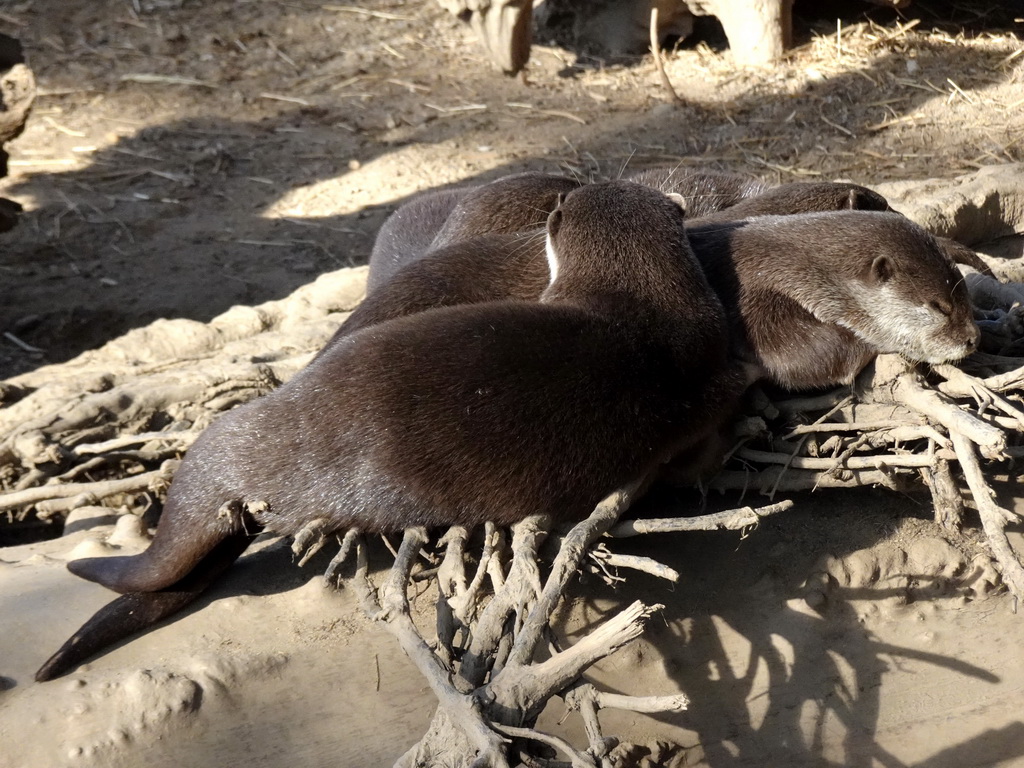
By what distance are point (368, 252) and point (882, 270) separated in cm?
298

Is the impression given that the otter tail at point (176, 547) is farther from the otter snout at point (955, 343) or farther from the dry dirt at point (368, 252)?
the otter snout at point (955, 343)

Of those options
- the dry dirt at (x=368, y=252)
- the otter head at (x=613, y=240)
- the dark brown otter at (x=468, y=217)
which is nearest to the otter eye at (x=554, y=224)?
the otter head at (x=613, y=240)

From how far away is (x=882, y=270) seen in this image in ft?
8.96

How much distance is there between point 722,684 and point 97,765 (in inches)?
51.1

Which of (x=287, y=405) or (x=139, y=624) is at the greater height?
(x=287, y=405)

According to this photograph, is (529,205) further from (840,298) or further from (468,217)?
(840,298)

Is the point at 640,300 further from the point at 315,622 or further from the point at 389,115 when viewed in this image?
the point at 389,115

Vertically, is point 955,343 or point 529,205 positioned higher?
point 529,205

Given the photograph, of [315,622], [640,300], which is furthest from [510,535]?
[640,300]

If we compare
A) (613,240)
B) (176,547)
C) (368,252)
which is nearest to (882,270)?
(613,240)

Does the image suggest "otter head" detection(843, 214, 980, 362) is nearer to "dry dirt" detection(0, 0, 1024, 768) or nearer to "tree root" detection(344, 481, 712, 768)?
"dry dirt" detection(0, 0, 1024, 768)

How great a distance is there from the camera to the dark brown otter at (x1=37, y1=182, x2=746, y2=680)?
2203 mm

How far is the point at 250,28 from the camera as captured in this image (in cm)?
730

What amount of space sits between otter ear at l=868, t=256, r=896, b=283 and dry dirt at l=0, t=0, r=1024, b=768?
548mm
